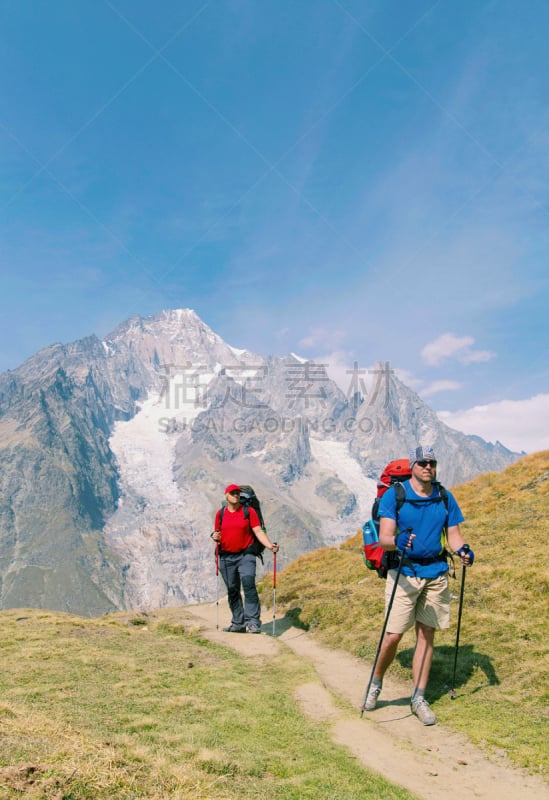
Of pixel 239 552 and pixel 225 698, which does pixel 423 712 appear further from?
pixel 239 552

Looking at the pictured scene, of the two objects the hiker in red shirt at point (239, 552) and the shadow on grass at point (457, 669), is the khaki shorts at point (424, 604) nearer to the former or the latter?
the shadow on grass at point (457, 669)

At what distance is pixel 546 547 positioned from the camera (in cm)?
1465

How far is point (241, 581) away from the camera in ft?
49.4

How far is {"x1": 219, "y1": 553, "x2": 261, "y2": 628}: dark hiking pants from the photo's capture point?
48.6 feet

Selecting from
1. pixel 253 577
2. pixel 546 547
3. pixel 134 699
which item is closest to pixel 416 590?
pixel 134 699

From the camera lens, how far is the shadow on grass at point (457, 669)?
30.8 ft

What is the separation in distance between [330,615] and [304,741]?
8.91 meters

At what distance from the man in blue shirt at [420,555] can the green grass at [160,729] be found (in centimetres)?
210

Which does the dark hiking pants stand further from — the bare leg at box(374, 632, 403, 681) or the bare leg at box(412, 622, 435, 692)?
the bare leg at box(412, 622, 435, 692)

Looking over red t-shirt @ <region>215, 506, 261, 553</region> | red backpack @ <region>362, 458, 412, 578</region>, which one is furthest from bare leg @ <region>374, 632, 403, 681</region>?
red t-shirt @ <region>215, 506, 261, 553</region>

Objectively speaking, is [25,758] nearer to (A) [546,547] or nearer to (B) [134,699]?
(B) [134,699]

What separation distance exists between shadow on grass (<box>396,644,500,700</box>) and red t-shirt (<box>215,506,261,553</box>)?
18.7ft

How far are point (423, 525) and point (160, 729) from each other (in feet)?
17.2

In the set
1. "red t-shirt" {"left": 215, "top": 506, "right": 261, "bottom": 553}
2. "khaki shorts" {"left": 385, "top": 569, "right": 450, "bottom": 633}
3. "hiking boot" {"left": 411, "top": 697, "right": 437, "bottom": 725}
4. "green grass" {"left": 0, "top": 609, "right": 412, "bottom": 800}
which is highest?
"red t-shirt" {"left": 215, "top": 506, "right": 261, "bottom": 553}
